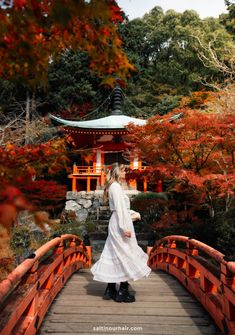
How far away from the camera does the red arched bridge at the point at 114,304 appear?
→ 2.66m

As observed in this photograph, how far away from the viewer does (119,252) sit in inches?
146

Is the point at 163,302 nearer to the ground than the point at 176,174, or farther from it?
nearer to the ground

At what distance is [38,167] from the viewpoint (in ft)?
8.22

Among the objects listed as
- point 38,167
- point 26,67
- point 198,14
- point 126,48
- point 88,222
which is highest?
point 198,14

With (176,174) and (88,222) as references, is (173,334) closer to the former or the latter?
(176,174)

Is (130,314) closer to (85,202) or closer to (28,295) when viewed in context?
(28,295)

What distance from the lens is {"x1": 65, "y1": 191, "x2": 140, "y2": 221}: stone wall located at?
48.7ft

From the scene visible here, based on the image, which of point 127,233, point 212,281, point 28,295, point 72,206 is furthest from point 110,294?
point 72,206

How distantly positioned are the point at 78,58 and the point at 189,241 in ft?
67.7

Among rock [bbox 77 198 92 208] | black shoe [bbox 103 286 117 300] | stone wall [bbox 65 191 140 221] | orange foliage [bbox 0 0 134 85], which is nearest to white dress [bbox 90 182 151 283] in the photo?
black shoe [bbox 103 286 117 300]

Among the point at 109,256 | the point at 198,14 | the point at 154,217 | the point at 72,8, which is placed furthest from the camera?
the point at 198,14

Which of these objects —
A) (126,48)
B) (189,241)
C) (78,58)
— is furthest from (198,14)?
(189,241)

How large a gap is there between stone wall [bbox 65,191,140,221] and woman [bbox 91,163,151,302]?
35.9 feet

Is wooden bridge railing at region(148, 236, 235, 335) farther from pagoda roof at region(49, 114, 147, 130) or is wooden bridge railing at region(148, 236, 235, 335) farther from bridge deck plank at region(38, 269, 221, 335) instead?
pagoda roof at region(49, 114, 147, 130)
